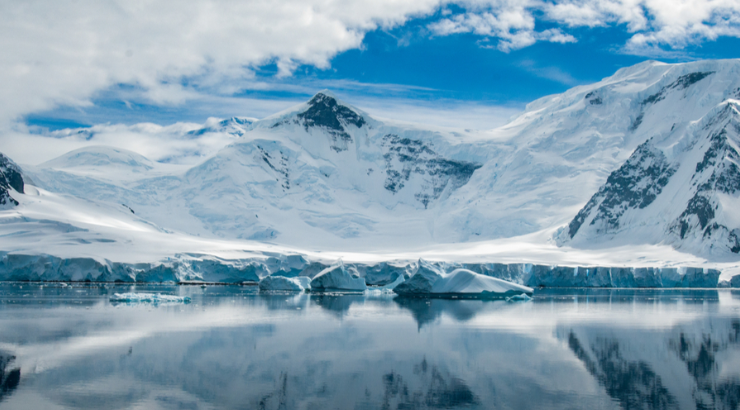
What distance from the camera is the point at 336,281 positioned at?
46406 mm

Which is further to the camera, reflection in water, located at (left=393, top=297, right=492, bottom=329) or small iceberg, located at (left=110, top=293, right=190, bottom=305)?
small iceberg, located at (left=110, top=293, right=190, bottom=305)

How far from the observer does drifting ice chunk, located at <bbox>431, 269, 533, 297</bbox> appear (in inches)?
1518

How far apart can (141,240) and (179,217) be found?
40932mm

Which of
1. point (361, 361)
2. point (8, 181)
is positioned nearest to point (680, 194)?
point (8, 181)

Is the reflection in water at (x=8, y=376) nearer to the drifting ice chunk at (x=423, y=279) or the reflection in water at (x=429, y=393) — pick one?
the reflection in water at (x=429, y=393)

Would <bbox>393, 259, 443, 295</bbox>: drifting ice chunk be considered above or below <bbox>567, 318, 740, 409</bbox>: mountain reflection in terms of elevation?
above

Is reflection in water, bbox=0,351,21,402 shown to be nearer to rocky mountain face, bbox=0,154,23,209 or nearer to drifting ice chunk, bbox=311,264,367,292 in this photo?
drifting ice chunk, bbox=311,264,367,292

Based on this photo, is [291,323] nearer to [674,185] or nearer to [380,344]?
[380,344]

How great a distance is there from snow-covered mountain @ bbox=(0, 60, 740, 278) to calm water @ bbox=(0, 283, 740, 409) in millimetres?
39328

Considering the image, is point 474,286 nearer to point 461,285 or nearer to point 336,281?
point 461,285

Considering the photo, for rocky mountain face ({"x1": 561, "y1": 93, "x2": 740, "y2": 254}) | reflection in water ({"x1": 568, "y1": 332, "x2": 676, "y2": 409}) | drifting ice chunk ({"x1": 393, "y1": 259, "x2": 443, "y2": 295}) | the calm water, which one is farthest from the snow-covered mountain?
reflection in water ({"x1": 568, "y1": 332, "x2": 676, "y2": 409})

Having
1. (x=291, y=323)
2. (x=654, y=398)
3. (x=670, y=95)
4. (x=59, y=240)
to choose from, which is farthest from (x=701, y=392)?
(x=670, y=95)

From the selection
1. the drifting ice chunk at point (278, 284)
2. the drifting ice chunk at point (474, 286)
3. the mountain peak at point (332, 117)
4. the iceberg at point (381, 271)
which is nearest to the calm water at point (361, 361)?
the drifting ice chunk at point (474, 286)

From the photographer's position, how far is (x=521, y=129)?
397ft
